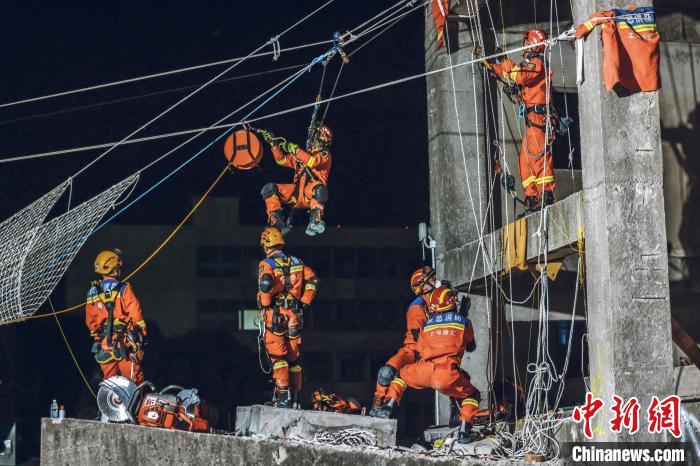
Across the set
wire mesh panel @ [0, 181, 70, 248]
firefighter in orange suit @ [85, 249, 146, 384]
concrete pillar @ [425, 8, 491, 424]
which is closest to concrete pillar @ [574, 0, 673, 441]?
concrete pillar @ [425, 8, 491, 424]

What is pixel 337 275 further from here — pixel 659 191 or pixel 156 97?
pixel 659 191

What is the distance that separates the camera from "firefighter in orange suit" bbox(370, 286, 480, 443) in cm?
1141

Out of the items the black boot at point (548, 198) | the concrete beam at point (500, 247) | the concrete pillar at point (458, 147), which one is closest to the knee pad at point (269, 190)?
the concrete pillar at point (458, 147)

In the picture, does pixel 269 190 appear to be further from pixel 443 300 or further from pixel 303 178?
pixel 443 300

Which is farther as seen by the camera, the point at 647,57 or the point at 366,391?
the point at 366,391

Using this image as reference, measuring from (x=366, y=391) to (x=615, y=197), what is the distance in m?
28.1

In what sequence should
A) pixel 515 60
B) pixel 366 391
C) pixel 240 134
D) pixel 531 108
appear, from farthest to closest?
pixel 366 391, pixel 515 60, pixel 240 134, pixel 531 108

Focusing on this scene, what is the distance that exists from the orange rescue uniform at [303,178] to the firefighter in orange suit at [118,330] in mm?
2305

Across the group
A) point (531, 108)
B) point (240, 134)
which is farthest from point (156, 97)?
point (531, 108)

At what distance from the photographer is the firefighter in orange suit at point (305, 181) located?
14.2 m

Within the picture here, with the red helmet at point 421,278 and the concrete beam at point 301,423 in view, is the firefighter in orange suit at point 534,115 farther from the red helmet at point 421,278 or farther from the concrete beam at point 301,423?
the concrete beam at point 301,423

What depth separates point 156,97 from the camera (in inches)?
877

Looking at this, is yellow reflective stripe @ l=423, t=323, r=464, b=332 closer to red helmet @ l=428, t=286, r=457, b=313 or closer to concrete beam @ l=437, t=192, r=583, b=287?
red helmet @ l=428, t=286, r=457, b=313

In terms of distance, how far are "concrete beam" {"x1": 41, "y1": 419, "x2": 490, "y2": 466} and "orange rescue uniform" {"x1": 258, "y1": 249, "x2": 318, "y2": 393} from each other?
1.35 metres
